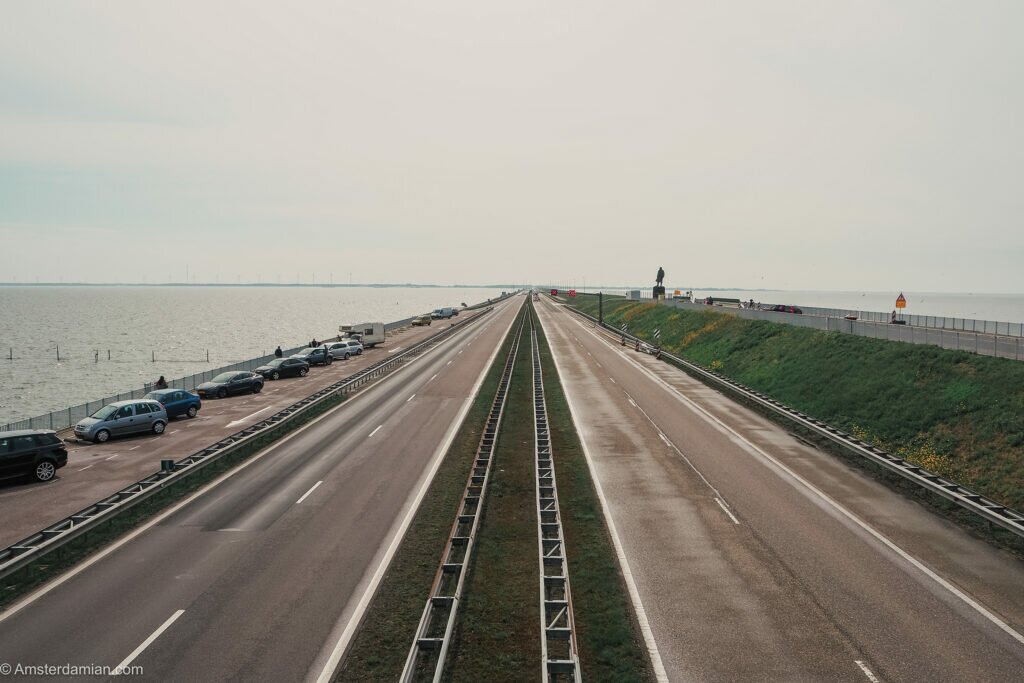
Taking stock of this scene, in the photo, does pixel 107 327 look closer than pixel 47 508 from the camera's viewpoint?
No

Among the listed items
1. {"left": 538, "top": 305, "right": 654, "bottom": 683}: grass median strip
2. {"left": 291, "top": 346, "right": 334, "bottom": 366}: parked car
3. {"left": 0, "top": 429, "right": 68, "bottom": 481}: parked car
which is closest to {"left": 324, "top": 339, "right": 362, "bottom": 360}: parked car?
{"left": 291, "top": 346, "right": 334, "bottom": 366}: parked car

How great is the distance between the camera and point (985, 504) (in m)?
17.9

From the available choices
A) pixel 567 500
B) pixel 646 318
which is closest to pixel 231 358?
pixel 646 318

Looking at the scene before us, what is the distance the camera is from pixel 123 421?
29750 mm

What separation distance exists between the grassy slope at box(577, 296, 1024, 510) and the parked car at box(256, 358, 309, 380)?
3439 centimetres

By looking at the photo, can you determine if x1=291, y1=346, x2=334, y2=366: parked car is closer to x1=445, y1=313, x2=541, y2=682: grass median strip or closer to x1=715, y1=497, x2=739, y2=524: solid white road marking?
x1=445, y1=313, x2=541, y2=682: grass median strip

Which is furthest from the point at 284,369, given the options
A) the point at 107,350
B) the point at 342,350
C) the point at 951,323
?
the point at 107,350

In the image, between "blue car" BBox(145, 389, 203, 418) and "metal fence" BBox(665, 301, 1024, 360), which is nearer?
"metal fence" BBox(665, 301, 1024, 360)

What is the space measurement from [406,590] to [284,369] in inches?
1572

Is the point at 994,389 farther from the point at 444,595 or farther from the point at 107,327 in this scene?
the point at 107,327

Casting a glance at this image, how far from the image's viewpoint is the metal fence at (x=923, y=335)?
31.2m

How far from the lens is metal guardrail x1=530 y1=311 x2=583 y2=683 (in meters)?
10.4

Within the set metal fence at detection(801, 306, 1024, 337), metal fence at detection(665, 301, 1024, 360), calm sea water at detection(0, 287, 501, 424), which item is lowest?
calm sea water at detection(0, 287, 501, 424)

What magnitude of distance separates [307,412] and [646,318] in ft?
225
